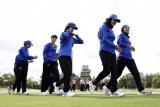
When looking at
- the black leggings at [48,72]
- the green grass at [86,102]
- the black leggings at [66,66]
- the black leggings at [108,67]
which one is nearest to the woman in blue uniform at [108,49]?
the black leggings at [108,67]

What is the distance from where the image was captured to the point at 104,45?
9.34 metres

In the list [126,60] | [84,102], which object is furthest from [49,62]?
[84,102]

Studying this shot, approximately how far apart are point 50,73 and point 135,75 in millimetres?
3435

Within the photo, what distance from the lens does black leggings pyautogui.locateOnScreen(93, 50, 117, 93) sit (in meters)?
9.21

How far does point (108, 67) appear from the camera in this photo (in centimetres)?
921

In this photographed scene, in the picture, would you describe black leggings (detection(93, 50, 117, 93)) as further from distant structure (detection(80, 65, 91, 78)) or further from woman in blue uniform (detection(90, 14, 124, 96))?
distant structure (detection(80, 65, 91, 78))

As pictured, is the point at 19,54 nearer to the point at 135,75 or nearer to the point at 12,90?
the point at 12,90

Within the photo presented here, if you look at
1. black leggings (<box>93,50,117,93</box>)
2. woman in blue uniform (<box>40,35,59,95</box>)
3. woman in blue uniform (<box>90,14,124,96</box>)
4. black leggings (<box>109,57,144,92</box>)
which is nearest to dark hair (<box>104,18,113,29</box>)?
woman in blue uniform (<box>90,14,124,96</box>)

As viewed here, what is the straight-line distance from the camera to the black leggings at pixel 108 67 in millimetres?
9211

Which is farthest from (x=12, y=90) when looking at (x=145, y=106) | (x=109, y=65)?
(x=145, y=106)

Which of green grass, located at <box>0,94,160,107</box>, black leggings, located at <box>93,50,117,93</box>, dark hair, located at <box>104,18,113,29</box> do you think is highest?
dark hair, located at <box>104,18,113,29</box>

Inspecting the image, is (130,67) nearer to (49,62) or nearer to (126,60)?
(126,60)

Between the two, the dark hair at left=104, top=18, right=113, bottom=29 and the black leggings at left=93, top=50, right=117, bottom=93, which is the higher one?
the dark hair at left=104, top=18, right=113, bottom=29

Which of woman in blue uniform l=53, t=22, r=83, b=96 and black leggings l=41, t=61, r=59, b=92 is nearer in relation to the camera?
woman in blue uniform l=53, t=22, r=83, b=96
